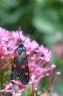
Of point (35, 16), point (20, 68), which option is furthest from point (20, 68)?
point (35, 16)

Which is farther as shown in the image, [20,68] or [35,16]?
[35,16]

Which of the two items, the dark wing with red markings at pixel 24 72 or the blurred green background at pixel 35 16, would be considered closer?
the dark wing with red markings at pixel 24 72

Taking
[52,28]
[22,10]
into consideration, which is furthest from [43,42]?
[22,10]

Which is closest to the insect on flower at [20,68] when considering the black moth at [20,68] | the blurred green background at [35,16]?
the black moth at [20,68]

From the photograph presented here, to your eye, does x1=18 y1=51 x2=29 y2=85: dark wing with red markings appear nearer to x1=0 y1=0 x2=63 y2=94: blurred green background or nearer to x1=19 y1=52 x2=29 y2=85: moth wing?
x1=19 y1=52 x2=29 y2=85: moth wing

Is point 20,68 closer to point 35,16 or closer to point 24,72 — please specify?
point 24,72

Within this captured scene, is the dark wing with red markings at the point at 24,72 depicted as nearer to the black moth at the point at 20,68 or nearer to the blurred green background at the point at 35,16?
the black moth at the point at 20,68

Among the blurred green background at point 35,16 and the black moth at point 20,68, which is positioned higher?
the blurred green background at point 35,16

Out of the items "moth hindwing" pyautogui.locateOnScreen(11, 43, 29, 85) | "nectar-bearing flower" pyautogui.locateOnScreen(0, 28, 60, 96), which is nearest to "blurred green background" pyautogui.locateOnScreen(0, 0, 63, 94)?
"nectar-bearing flower" pyautogui.locateOnScreen(0, 28, 60, 96)

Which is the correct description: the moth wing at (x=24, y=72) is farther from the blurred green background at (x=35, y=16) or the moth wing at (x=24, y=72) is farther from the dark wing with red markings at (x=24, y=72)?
the blurred green background at (x=35, y=16)
